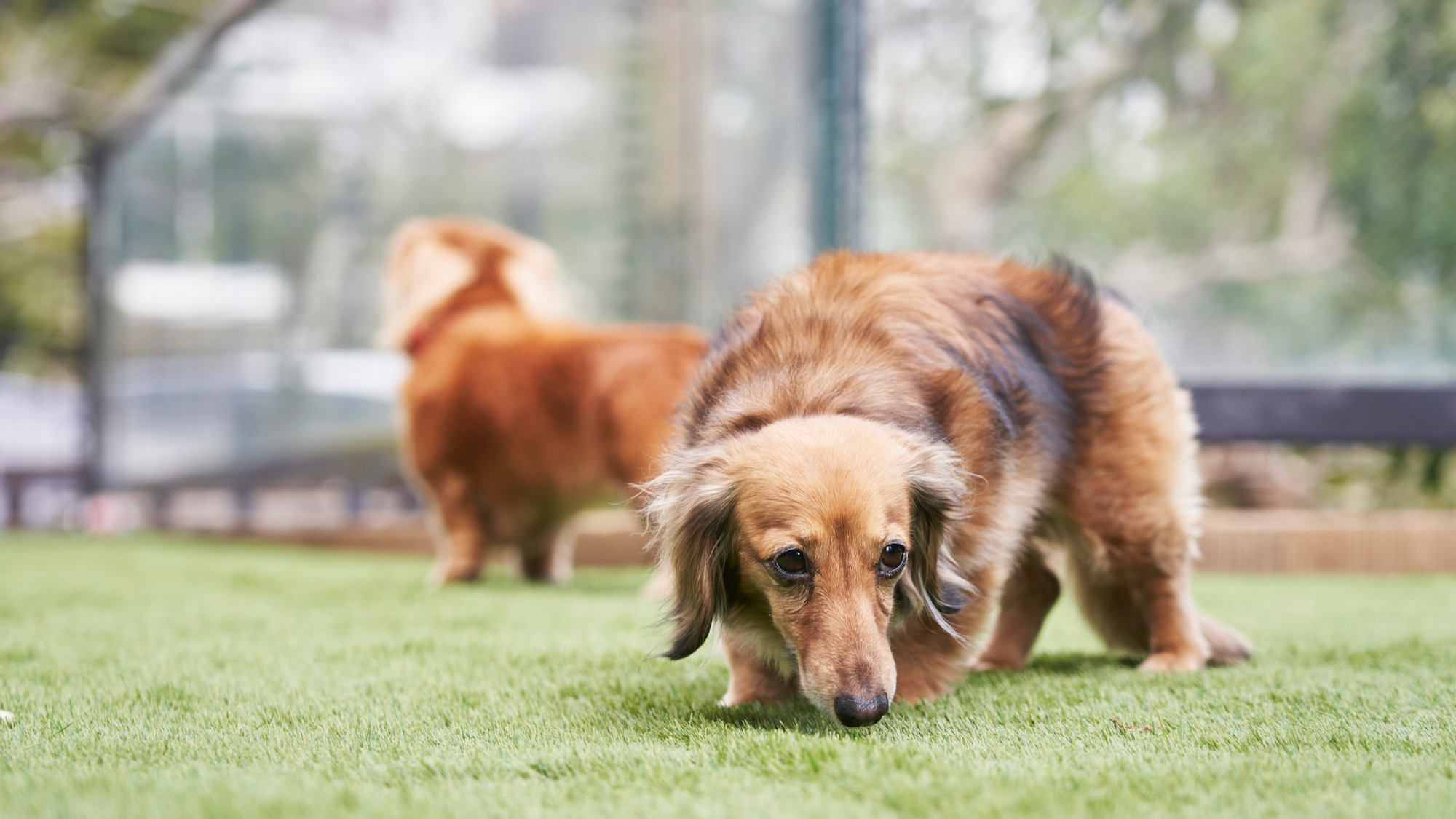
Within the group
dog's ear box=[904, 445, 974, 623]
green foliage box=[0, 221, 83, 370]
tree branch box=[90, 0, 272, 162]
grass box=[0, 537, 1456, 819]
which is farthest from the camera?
green foliage box=[0, 221, 83, 370]

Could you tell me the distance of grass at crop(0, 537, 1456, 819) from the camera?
1.38 meters

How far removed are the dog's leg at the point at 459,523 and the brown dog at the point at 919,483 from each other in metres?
2.47

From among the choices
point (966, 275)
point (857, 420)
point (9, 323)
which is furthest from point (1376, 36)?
point (9, 323)

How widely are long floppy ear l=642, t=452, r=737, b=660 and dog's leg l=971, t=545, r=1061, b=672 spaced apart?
3.00 ft

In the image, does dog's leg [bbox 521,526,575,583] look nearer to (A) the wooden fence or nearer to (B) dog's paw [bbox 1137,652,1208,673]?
(A) the wooden fence

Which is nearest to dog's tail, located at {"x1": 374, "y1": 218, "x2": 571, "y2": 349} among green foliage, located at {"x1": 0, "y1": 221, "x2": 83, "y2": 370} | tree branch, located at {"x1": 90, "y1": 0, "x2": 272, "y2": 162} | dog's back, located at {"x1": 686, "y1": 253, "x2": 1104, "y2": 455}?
dog's back, located at {"x1": 686, "y1": 253, "x2": 1104, "y2": 455}

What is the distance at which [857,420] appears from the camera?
6.32 feet

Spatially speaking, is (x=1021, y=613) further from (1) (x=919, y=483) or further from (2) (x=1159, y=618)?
(1) (x=919, y=483)

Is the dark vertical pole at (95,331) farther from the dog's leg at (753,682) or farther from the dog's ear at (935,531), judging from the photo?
the dog's ear at (935,531)

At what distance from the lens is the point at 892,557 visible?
→ 185 cm

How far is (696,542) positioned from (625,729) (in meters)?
0.32

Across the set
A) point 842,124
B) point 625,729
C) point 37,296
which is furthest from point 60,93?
point 625,729

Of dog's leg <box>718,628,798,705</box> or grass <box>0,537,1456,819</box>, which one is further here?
dog's leg <box>718,628,798,705</box>

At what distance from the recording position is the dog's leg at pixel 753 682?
211 cm
